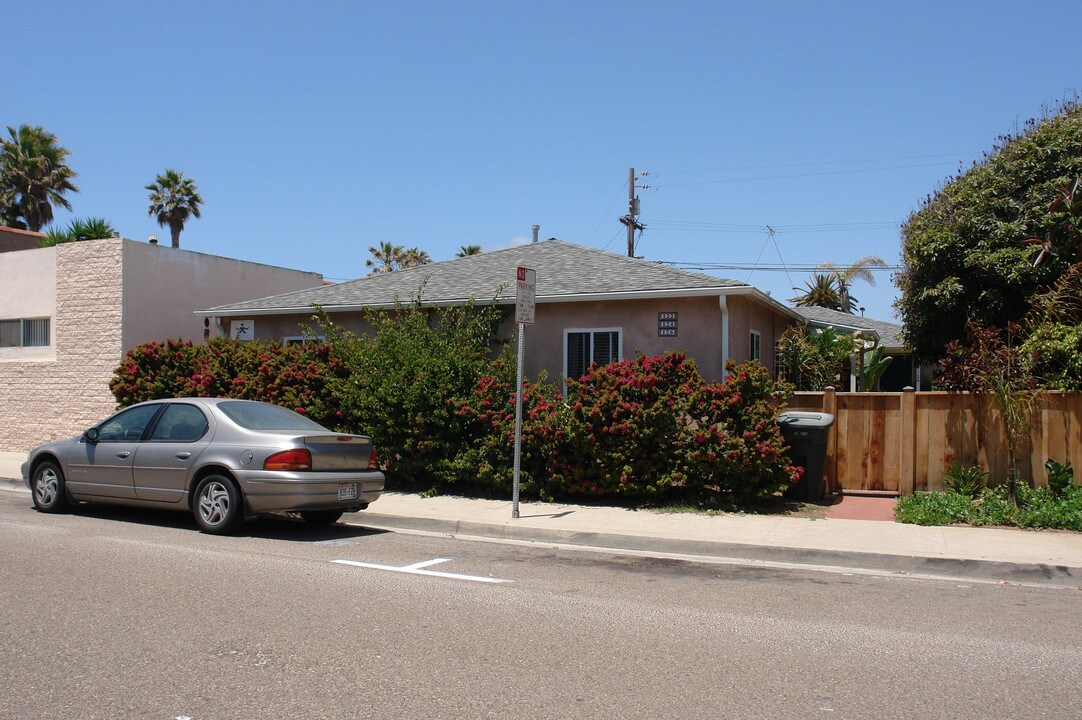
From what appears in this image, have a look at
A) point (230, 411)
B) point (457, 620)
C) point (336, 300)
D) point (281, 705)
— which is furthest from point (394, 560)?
point (336, 300)

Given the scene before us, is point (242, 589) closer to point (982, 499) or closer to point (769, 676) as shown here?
point (769, 676)

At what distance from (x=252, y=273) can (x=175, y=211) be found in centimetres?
2001

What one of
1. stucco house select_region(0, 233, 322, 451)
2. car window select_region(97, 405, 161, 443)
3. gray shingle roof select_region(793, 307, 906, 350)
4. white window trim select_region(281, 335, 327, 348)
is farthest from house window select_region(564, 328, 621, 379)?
stucco house select_region(0, 233, 322, 451)

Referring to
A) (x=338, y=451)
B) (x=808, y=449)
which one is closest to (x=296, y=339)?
(x=338, y=451)

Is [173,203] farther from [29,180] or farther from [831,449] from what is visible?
[831,449]

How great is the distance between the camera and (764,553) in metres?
8.81

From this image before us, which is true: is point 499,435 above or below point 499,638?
above

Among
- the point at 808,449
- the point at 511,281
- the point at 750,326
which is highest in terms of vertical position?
the point at 511,281

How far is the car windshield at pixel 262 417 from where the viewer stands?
31.7 feet

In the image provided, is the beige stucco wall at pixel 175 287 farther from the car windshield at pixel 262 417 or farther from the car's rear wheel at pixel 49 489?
the car windshield at pixel 262 417

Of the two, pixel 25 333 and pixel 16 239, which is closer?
pixel 25 333

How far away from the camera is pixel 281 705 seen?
173 inches

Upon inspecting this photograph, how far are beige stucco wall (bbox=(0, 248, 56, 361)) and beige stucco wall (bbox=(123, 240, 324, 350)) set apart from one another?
7.29 ft

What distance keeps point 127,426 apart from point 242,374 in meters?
4.42
